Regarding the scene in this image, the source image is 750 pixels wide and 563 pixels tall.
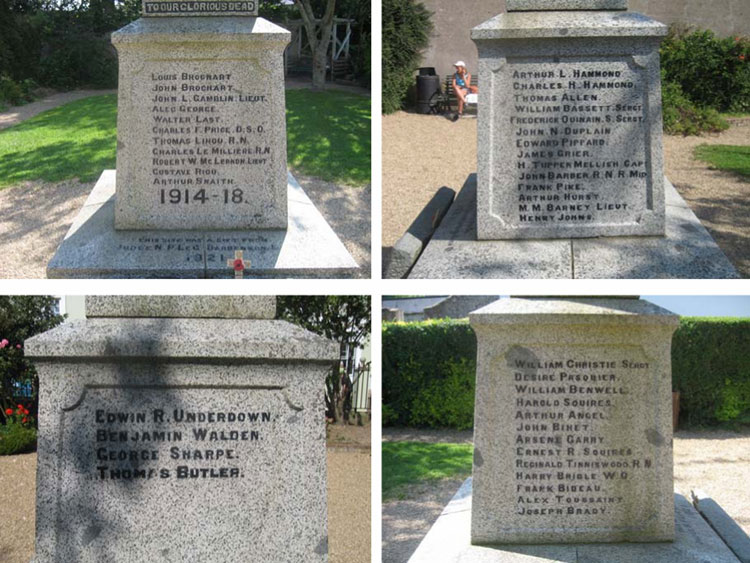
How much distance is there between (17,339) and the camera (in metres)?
9.05

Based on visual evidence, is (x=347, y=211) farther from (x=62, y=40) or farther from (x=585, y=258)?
(x=62, y=40)

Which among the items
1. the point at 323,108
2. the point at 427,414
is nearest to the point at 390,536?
the point at 427,414

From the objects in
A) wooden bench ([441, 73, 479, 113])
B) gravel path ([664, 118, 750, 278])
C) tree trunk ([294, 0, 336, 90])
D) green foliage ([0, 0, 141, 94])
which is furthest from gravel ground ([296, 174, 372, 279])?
green foliage ([0, 0, 141, 94])

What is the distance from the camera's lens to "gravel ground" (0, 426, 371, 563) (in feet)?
20.4

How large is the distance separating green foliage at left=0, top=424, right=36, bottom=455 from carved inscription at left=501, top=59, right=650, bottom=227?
5.83m

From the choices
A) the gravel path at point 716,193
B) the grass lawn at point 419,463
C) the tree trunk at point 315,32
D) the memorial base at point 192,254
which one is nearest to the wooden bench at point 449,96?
the tree trunk at point 315,32

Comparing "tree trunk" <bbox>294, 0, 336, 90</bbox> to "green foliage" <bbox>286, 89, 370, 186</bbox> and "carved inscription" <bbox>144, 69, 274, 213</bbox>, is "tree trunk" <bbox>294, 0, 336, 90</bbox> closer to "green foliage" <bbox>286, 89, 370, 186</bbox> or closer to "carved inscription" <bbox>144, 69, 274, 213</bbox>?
"green foliage" <bbox>286, 89, 370, 186</bbox>

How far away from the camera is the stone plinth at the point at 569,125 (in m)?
4.89

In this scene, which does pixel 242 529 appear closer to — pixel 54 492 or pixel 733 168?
pixel 54 492

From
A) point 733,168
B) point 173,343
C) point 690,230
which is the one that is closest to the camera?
point 173,343

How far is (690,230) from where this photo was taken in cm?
526

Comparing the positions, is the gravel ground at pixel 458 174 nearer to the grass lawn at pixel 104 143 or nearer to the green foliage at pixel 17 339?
the grass lawn at pixel 104 143

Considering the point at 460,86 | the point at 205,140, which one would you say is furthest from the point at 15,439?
the point at 460,86

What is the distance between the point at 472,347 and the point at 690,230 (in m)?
5.52
